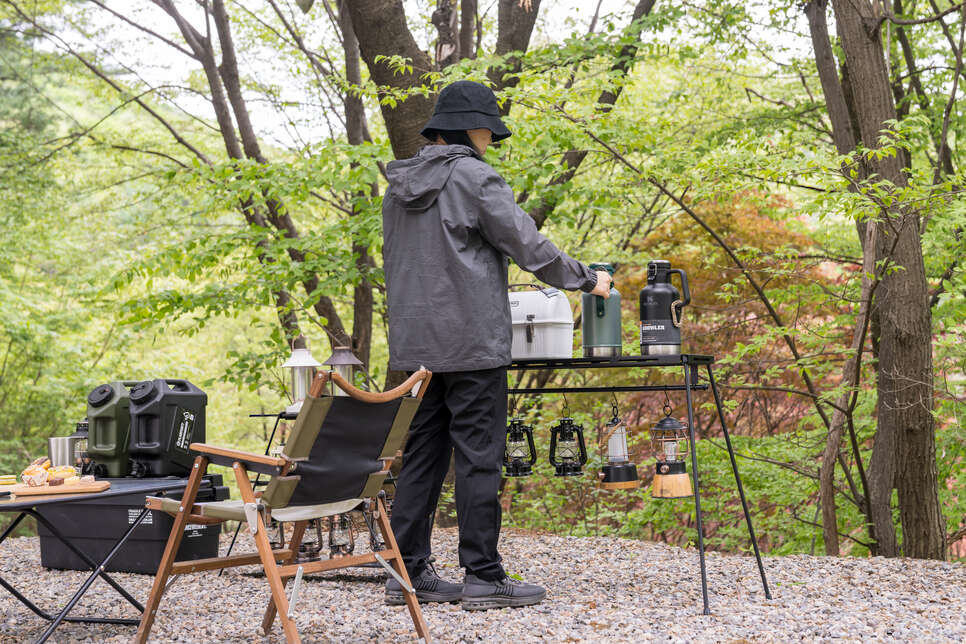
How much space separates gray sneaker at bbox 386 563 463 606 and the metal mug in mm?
1653

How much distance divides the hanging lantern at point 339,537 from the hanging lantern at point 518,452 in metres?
0.85

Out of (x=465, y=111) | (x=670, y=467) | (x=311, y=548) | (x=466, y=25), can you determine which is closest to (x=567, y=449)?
(x=670, y=467)

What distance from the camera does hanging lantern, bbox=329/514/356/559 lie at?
4.23m

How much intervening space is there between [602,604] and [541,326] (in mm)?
1094

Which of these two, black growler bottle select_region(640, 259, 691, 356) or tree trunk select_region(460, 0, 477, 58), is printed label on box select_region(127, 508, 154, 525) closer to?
black growler bottle select_region(640, 259, 691, 356)

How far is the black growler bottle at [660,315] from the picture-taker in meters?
3.48

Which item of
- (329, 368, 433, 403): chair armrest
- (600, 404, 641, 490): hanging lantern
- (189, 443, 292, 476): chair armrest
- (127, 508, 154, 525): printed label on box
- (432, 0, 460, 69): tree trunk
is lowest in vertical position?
(127, 508, 154, 525): printed label on box

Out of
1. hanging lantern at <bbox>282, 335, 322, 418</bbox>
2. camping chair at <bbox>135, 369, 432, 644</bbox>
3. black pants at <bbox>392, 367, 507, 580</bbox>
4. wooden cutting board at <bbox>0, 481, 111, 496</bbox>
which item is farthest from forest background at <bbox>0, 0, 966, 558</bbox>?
wooden cutting board at <bbox>0, 481, 111, 496</bbox>

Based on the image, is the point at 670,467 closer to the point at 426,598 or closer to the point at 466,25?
the point at 426,598

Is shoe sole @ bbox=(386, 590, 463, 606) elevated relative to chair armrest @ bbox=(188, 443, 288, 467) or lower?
lower

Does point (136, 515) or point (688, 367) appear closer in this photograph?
Result: point (688, 367)

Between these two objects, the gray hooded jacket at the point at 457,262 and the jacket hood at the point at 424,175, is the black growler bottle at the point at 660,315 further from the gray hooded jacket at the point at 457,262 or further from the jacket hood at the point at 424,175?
the jacket hood at the point at 424,175

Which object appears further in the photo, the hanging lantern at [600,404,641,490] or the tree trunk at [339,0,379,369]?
the tree trunk at [339,0,379,369]

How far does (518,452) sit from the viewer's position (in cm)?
396
